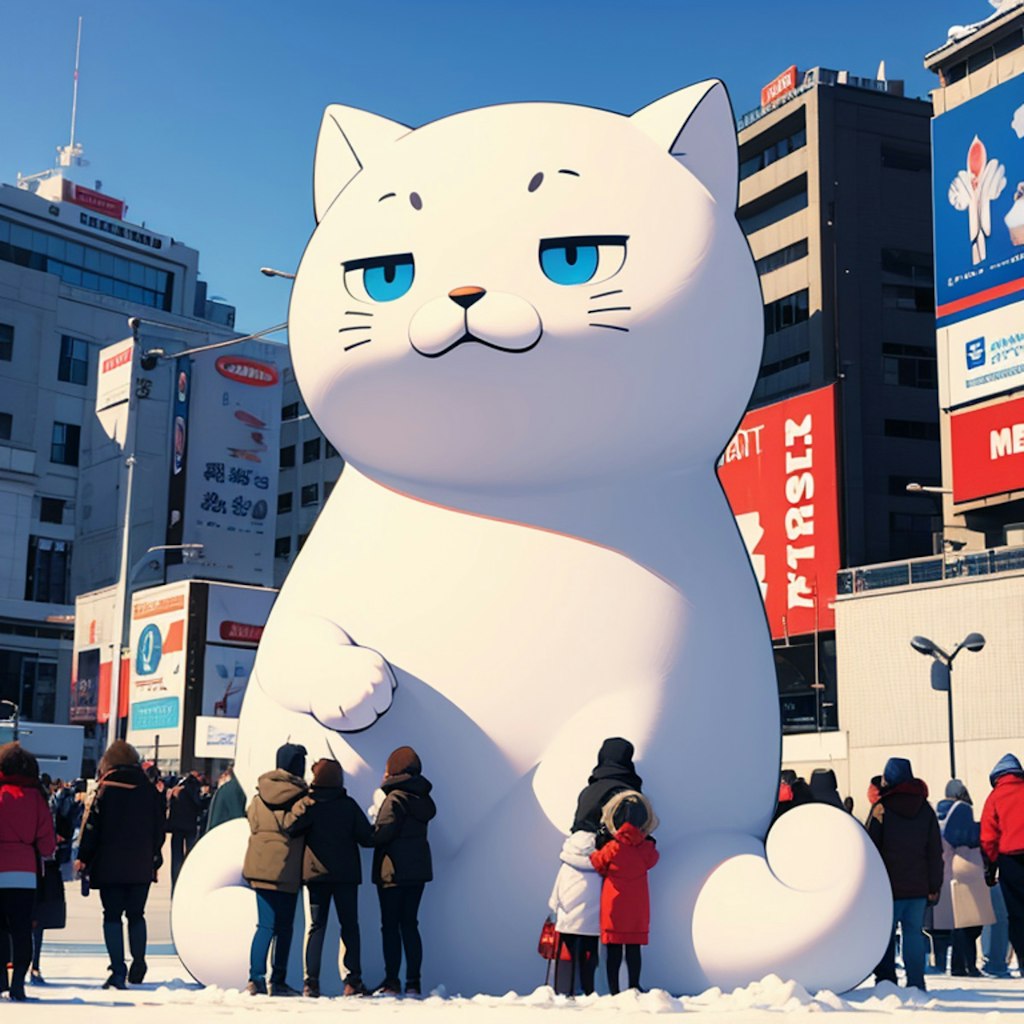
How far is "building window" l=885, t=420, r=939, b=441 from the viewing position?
51.6 m

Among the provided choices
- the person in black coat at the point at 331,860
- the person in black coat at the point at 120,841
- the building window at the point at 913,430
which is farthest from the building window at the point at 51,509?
the person in black coat at the point at 331,860

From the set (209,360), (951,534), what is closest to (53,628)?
(209,360)

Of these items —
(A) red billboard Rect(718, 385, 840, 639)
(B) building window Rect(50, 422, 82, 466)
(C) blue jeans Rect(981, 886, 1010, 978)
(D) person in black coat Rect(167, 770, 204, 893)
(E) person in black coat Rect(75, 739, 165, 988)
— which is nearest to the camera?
(E) person in black coat Rect(75, 739, 165, 988)

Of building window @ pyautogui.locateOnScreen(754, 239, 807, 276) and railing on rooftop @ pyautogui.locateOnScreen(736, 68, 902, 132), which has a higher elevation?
railing on rooftop @ pyautogui.locateOnScreen(736, 68, 902, 132)

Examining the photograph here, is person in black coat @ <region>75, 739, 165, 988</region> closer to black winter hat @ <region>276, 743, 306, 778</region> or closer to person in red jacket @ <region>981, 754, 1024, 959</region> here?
black winter hat @ <region>276, 743, 306, 778</region>

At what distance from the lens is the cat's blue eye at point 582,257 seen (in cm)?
834

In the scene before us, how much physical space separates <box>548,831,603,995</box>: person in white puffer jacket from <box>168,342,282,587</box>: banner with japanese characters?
35280 millimetres

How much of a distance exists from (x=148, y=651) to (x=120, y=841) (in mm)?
25429

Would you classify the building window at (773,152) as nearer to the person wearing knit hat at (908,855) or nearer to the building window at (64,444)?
the building window at (64,444)

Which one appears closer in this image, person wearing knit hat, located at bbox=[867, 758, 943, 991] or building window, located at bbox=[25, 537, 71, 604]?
person wearing knit hat, located at bbox=[867, 758, 943, 991]

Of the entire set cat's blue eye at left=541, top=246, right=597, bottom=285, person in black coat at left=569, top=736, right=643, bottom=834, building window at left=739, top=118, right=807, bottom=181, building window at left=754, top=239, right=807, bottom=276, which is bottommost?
person in black coat at left=569, top=736, right=643, bottom=834

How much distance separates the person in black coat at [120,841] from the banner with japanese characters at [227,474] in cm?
3368

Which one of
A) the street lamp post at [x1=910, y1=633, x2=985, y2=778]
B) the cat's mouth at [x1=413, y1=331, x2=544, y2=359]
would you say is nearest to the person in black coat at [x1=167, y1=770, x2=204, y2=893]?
the cat's mouth at [x1=413, y1=331, x2=544, y2=359]

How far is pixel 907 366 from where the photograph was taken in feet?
172
